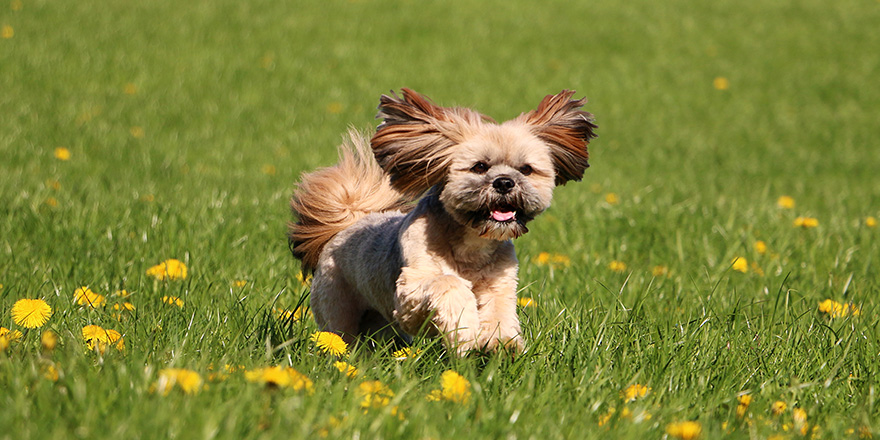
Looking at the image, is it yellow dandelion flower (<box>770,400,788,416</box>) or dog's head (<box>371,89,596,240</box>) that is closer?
yellow dandelion flower (<box>770,400,788,416</box>)

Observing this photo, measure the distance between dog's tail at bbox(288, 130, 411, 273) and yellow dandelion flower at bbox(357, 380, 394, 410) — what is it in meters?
1.63

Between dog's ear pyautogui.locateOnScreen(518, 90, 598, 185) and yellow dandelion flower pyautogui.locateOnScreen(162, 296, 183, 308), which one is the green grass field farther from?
dog's ear pyautogui.locateOnScreen(518, 90, 598, 185)

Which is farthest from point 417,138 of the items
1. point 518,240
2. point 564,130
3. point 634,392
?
point 518,240

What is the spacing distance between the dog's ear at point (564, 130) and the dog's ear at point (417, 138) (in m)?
0.26

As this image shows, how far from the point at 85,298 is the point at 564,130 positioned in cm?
211

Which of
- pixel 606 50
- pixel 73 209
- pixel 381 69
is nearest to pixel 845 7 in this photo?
pixel 606 50

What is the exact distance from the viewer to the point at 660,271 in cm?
522

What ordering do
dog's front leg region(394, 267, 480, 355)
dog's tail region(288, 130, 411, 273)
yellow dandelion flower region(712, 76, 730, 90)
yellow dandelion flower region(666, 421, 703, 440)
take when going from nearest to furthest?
1. yellow dandelion flower region(666, 421, 703, 440)
2. dog's front leg region(394, 267, 480, 355)
3. dog's tail region(288, 130, 411, 273)
4. yellow dandelion flower region(712, 76, 730, 90)

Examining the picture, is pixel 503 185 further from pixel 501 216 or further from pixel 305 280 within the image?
pixel 305 280

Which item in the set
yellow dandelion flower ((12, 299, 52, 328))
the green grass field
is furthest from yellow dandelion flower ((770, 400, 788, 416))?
yellow dandelion flower ((12, 299, 52, 328))

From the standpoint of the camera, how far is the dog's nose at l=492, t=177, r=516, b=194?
318 centimetres

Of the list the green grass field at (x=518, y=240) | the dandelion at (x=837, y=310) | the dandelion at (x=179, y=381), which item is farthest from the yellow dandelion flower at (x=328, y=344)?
the dandelion at (x=837, y=310)

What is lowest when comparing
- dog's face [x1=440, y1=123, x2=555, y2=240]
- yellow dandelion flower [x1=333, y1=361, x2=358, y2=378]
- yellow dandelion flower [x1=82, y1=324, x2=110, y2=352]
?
yellow dandelion flower [x1=82, y1=324, x2=110, y2=352]

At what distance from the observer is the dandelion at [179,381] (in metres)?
2.21
